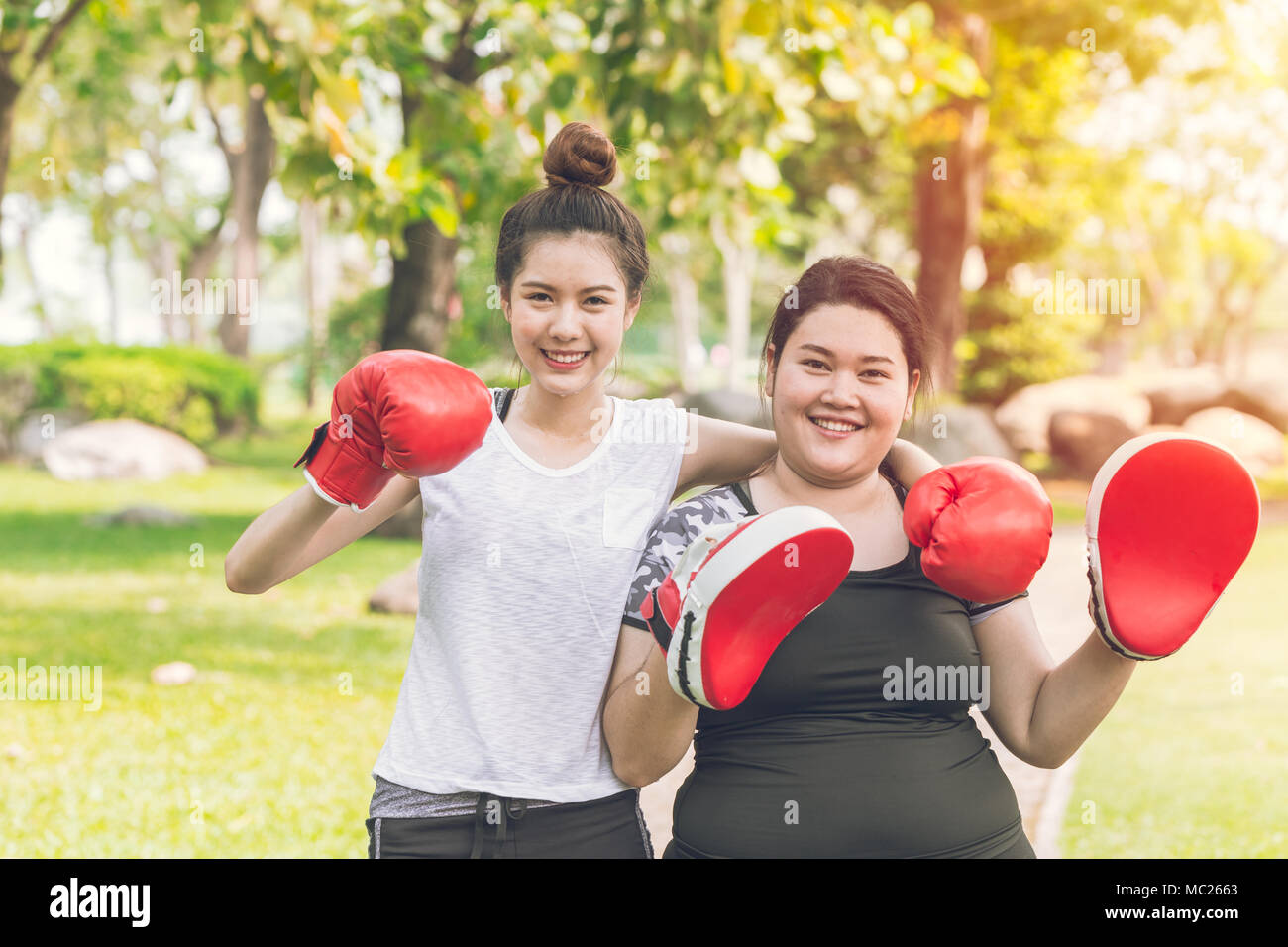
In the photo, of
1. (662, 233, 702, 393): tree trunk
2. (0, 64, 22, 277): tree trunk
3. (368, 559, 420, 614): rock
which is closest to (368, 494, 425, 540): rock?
(368, 559, 420, 614): rock

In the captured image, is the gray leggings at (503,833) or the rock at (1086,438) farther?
the rock at (1086,438)

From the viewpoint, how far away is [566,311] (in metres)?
1.94

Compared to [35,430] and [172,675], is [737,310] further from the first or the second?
[172,675]

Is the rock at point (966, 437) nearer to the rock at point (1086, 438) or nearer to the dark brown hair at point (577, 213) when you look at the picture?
the rock at point (1086, 438)

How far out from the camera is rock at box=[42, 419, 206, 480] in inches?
499

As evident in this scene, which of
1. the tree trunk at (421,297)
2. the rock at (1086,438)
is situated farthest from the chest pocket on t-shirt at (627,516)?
the rock at (1086,438)

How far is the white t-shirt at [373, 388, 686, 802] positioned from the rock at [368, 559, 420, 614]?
4827 millimetres

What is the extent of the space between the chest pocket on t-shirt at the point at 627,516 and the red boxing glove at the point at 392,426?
0.85ft

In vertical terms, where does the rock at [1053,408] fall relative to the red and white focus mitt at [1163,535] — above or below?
above

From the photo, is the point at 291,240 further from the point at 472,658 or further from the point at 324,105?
the point at 472,658

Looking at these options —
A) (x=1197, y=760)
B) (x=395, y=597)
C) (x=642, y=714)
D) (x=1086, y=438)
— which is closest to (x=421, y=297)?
(x=395, y=597)

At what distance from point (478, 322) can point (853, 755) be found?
424 inches

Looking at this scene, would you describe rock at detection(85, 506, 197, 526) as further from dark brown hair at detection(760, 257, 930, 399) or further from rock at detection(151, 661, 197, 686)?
dark brown hair at detection(760, 257, 930, 399)

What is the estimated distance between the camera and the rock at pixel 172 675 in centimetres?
540
